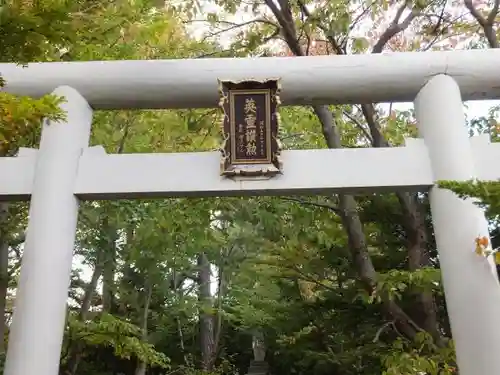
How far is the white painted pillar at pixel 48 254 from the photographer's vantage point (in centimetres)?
345

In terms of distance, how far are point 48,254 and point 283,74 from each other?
222cm

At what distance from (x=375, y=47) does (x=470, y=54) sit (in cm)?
118

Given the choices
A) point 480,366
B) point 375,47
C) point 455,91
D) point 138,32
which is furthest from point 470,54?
point 138,32

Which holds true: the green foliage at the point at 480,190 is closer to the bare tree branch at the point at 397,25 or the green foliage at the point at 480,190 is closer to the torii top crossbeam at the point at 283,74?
the torii top crossbeam at the point at 283,74

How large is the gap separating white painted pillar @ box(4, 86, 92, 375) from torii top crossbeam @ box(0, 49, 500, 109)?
0.74ft

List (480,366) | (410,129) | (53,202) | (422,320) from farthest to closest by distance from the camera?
(410,129) < (422,320) < (53,202) < (480,366)

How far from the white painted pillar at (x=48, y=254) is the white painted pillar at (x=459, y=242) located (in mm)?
2717

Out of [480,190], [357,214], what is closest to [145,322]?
[357,214]

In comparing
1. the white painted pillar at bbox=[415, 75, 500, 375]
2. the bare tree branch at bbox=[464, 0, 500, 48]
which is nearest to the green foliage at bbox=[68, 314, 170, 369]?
the white painted pillar at bbox=[415, 75, 500, 375]

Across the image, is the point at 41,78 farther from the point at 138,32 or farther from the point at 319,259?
the point at 319,259

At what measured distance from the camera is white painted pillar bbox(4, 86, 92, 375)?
3.45m

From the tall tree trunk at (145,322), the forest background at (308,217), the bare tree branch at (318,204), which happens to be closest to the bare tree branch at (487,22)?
the forest background at (308,217)

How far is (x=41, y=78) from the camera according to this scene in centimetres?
407

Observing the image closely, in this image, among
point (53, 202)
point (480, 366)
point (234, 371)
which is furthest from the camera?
point (234, 371)
